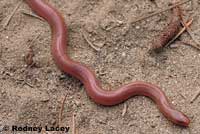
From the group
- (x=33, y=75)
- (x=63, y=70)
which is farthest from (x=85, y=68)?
(x=33, y=75)

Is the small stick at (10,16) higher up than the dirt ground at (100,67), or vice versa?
the small stick at (10,16)

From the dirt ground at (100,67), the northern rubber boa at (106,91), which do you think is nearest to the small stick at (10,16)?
the dirt ground at (100,67)

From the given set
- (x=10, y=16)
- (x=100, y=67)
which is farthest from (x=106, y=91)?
(x=10, y=16)

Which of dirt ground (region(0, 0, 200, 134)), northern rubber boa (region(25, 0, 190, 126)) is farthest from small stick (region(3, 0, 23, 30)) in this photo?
northern rubber boa (region(25, 0, 190, 126))

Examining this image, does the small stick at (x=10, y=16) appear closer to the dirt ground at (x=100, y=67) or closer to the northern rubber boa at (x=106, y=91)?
the dirt ground at (x=100, y=67)

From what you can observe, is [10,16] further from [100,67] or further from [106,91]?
[106,91]

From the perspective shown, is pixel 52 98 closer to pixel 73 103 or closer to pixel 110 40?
pixel 73 103

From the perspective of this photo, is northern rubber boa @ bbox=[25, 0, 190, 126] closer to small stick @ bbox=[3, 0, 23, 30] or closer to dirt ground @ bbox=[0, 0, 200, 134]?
dirt ground @ bbox=[0, 0, 200, 134]

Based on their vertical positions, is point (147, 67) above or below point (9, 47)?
below
